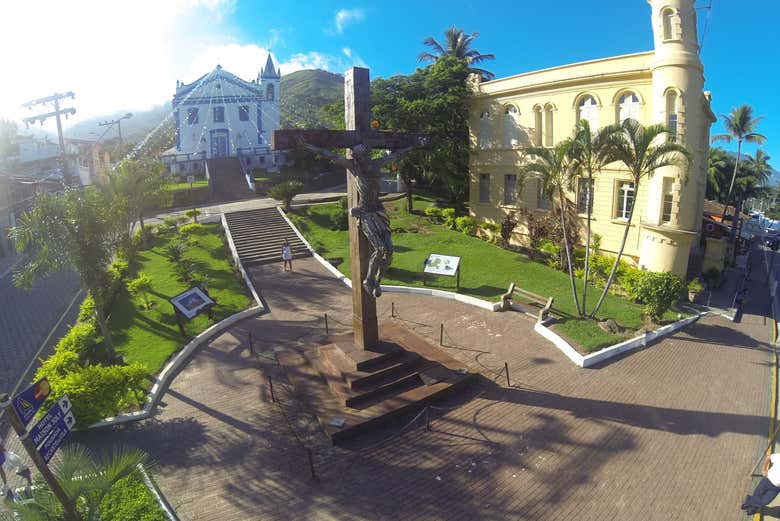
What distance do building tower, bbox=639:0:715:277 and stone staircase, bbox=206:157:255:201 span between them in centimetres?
2869

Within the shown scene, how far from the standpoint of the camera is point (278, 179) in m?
40.4

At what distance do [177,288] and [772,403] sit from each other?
19.9 metres

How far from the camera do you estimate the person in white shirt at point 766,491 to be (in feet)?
23.4

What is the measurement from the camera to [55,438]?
5785 mm

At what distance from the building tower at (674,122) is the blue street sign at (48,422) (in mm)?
19508

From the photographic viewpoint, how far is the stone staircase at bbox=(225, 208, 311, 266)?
22.7 m

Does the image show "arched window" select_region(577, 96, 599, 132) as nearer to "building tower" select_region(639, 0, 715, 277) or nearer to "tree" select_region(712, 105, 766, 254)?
"building tower" select_region(639, 0, 715, 277)

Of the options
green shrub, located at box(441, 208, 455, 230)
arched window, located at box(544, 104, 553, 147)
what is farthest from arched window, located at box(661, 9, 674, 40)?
green shrub, located at box(441, 208, 455, 230)

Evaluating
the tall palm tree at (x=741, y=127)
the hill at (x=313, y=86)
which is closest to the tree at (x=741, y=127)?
the tall palm tree at (x=741, y=127)

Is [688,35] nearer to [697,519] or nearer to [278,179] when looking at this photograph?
[697,519]

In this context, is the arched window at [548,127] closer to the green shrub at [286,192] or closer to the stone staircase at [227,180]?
the green shrub at [286,192]

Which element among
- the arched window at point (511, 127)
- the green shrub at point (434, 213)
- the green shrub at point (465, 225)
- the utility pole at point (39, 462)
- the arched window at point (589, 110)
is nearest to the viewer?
the utility pole at point (39, 462)

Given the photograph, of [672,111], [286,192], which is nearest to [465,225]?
[286,192]

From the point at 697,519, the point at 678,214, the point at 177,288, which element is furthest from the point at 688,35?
the point at 177,288
